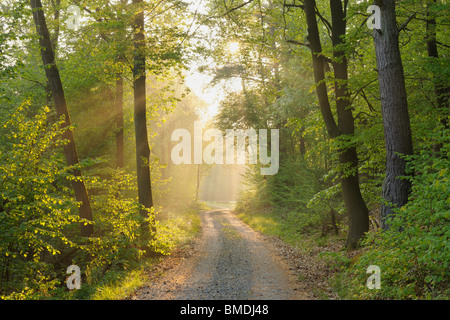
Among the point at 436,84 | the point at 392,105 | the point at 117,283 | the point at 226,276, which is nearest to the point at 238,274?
the point at 226,276

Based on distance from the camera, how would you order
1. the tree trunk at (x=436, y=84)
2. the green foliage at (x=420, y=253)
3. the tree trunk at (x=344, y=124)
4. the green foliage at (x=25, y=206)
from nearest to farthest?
the green foliage at (x=420, y=253), the green foliage at (x=25, y=206), the tree trunk at (x=344, y=124), the tree trunk at (x=436, y=84)

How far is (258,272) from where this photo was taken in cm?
963

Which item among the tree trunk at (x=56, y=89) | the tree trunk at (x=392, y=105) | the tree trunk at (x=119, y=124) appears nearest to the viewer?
the tree trunk at (x=392, y=105)

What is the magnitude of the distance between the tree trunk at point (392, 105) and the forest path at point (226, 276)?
119 inches

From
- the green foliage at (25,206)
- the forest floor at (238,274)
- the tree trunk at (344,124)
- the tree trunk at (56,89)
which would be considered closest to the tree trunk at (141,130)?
the tree trunk at (56,89)

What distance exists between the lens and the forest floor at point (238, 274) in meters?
7.51

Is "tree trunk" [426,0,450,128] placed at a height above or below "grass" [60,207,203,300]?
above

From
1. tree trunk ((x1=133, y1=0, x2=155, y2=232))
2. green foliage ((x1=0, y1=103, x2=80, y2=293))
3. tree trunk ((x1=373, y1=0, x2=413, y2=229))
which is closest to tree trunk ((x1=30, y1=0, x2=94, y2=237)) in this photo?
tree trunk ((x1=133, y1=0, x2=155, y2=232))

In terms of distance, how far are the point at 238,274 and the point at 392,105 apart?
591 centimetres

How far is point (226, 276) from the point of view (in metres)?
9.26

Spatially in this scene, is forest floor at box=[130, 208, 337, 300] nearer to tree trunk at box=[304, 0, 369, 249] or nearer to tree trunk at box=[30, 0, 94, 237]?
tree trunk at box=[304, 0, 369, 249]

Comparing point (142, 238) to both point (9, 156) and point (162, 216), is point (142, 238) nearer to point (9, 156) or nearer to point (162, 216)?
point (9, 156)

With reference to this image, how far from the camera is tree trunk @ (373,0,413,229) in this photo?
754 centimetres

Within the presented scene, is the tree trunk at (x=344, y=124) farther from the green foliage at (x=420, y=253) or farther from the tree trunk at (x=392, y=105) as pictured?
the green foliage at (x=420, y=253)
